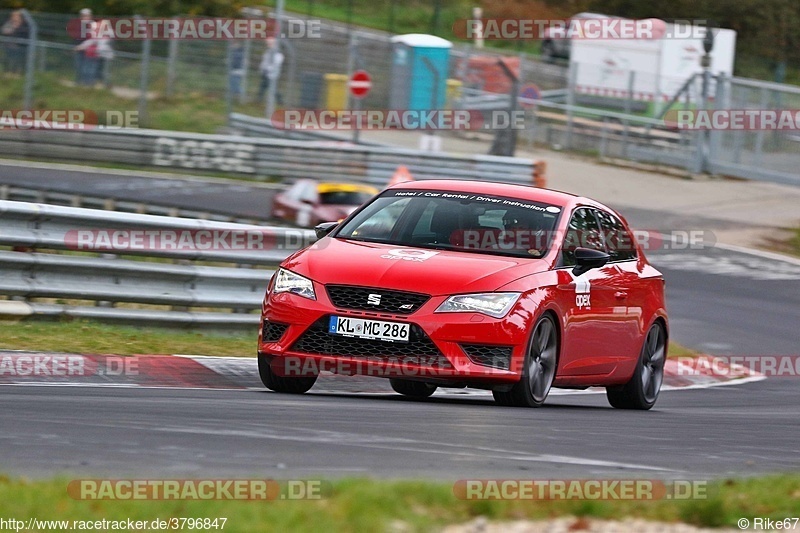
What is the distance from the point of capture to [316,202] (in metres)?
24.0

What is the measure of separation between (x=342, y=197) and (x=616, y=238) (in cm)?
1305

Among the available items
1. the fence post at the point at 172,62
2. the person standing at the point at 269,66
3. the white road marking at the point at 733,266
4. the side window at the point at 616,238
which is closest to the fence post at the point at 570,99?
the person standing at the point at 269,66

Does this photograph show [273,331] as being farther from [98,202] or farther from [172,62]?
[172,62]

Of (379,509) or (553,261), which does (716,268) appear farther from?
(379,509)

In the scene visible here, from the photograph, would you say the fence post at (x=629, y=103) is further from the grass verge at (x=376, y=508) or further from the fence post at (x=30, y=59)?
the grass verge at (x=376, y=508)

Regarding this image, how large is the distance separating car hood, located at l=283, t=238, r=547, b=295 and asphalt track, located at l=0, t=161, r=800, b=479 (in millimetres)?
749

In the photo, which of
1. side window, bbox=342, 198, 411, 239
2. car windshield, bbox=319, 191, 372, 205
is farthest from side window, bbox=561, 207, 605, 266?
car windshield, bbox=319, 191, 372, 205

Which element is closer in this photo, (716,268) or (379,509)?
(379,509)

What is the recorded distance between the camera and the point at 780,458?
8117 mm

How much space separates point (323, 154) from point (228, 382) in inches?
764

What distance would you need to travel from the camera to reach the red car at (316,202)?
23.7 m

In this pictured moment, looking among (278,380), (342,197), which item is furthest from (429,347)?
(342,197)

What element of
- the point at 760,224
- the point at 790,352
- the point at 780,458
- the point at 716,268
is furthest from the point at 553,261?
the point at 760,224

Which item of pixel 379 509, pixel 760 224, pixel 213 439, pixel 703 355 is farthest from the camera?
pixel 760 224
